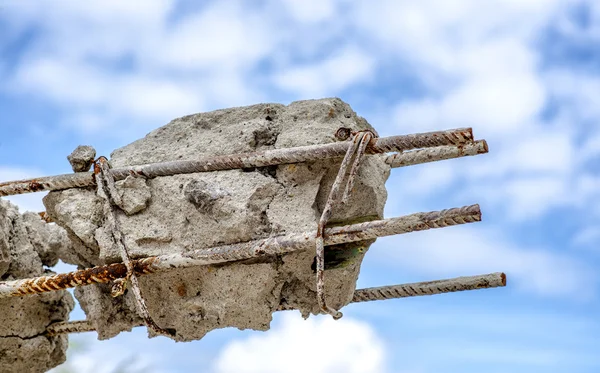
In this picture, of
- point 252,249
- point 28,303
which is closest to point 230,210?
point 252,249

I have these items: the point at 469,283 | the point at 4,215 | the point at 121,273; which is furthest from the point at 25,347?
the point at 469,283

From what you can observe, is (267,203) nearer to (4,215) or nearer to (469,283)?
(469,283)

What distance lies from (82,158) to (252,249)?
1.04m

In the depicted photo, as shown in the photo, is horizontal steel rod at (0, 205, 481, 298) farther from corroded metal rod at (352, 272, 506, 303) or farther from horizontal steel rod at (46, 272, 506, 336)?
corroded metal rod at (352, 272, 506, 303)

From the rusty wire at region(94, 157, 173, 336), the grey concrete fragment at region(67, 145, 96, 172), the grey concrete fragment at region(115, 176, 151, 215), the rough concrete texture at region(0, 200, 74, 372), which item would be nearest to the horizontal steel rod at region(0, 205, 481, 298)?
the rusty wire at region(94, 157, 173, 336)

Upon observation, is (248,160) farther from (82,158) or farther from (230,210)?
(82,158)

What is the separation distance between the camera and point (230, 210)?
4188 millimetres

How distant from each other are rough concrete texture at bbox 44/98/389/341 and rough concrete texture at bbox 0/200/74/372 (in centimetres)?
82

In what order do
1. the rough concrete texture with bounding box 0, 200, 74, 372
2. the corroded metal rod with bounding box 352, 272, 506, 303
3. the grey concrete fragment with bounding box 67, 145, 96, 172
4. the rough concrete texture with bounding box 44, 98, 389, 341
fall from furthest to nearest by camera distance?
the rough concrete texture with bounding box 0, 200, 74, 372 < the grey concrete fragment with bounding box 67, 145, 96, 172 < the corroded metal rod with bounding box 352, 272, 506, 303 < the rough concrete texture with bounding box 44, 98, 389, 341

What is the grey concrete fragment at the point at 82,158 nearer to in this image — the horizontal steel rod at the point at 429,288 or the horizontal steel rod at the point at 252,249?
the horizontal steel rod at the point at 252,249

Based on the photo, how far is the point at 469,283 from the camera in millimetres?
4340

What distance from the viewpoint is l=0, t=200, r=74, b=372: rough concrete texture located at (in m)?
5.26

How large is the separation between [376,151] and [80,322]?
216 centimetres

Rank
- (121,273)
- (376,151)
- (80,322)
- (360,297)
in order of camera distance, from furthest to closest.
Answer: (80,322), (360,297), (121,273), (376,151)
